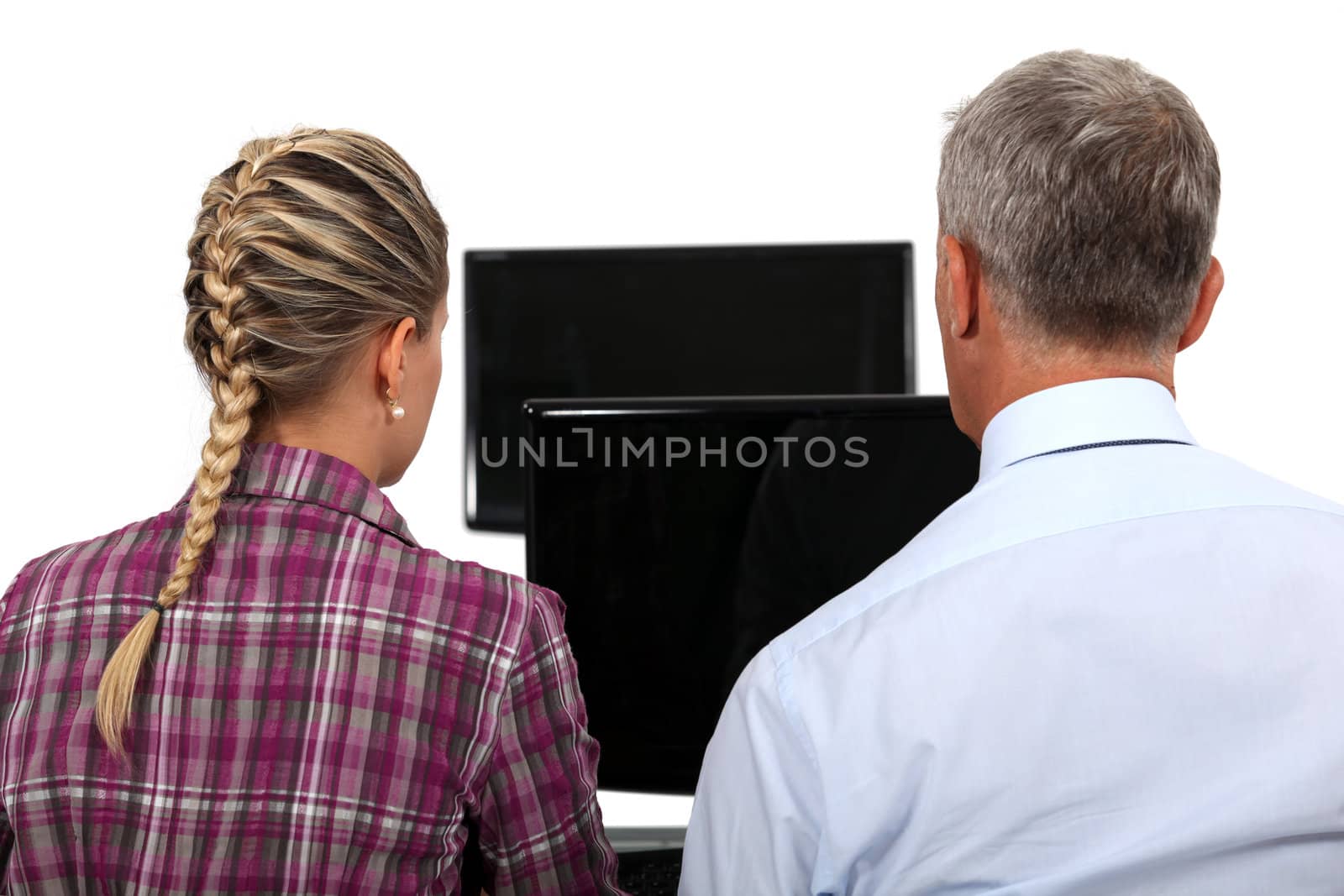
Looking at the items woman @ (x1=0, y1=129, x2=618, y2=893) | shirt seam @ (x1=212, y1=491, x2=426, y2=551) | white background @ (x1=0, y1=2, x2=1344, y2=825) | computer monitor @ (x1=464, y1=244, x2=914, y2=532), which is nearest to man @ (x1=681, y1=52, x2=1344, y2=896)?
woman @ (x1=0, y1=129, x2=618, y2=893)

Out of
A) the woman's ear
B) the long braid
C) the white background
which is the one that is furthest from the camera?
the white background

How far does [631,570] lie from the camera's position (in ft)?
4.17

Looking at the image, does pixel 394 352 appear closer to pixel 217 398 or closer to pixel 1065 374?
pixel 217 398

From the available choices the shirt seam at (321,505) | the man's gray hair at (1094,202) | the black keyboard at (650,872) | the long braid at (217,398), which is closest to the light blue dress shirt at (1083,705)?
the man's gray hair at (1094,202)

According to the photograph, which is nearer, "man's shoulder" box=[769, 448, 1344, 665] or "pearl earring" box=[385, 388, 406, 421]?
"man's shoulder" box=[769, 448, 1344, 665]

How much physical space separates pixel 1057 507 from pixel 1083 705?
129 millimetres

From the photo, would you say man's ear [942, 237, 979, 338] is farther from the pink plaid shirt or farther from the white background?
the white background

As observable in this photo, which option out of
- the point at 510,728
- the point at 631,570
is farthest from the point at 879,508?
the point at 510,728

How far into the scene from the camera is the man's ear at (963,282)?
92cm

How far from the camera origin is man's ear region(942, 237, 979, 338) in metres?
0.92

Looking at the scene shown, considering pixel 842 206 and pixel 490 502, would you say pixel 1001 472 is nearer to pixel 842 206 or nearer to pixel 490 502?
pixel 490 502

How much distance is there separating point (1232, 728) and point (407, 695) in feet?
1.83

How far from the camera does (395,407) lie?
1009 millimetres

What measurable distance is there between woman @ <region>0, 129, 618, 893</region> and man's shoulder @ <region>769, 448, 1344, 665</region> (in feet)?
0.79
